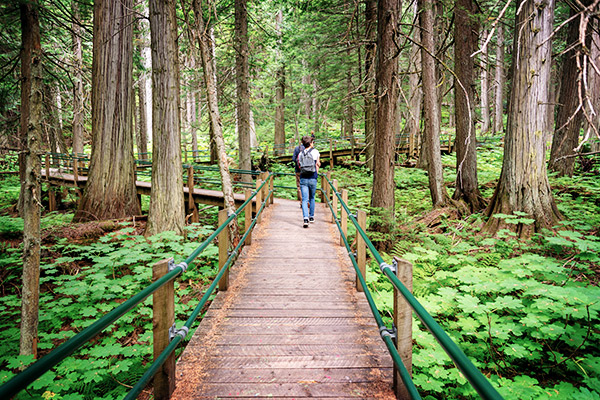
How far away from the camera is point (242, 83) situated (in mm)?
13688

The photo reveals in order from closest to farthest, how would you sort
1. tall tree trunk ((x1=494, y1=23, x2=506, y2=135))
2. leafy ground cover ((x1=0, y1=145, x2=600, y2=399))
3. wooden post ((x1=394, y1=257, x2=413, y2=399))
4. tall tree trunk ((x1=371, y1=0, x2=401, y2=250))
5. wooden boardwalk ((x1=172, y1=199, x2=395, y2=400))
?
wooden post ((x1=394, y1=257, x2=413, y2=399)), wooden boardwalk ((x1=172, y1=199, x2=395, y2=400)), leafy ground cover ((x1=0, y1=145, x2=600, y2=399)), tall tree trunk ((x1=371, y1=0, x2=401, y2=250)), tall tree trunk ((x1=494, y1=23, x2=506, y2=135))

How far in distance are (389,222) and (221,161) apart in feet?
13.6

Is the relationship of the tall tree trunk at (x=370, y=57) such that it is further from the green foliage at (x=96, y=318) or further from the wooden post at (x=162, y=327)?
the wooden post at (x=162, y=327)

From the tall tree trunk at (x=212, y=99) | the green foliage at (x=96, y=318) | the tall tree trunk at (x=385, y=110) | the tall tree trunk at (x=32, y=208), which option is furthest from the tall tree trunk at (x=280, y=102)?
the tall tree trunk at (x=32, y=208)

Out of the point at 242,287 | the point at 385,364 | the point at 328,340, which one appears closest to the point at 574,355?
the point at 385,364

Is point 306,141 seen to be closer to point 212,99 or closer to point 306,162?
point 306,162

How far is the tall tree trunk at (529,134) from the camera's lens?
6512 millimetres

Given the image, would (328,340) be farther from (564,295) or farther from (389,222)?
(389,222)

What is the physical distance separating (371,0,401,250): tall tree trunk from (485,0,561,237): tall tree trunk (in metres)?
2.29

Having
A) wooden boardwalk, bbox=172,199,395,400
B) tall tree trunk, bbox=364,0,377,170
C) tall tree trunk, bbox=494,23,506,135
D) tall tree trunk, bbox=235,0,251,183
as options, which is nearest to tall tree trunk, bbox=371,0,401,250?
tall tree trunk, bbox=364,0,377,170

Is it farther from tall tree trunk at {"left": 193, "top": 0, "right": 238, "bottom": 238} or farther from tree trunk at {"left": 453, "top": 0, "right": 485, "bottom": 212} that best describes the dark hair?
tree trunk at {"left": 453, "top": 0, "right": 485, "bottom": 212}

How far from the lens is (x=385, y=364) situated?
9.29 feet

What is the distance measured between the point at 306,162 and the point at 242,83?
24.8 ft

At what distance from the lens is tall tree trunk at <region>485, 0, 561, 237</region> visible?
6.51m
